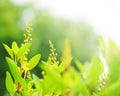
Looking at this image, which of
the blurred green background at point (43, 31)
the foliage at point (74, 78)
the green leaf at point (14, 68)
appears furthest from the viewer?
the blurred green background at point (43, 31)

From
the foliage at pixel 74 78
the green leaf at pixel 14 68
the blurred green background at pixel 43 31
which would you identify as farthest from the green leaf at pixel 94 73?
the blurred green background at pixel 43 31

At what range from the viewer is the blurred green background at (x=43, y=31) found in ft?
71.8

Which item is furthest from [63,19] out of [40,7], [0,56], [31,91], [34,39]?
[31,91]

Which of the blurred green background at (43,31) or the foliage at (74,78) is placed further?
the blurred green background at (43,31)

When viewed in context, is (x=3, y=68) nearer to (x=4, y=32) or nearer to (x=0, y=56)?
(x=0, y=56)

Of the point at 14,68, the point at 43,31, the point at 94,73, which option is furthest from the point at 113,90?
the point at 43,31

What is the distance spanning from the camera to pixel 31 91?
148 centimetres

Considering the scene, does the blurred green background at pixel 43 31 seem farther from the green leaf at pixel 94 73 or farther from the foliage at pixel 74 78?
the green leaf at pixel 94 73

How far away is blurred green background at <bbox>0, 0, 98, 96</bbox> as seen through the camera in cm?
2189

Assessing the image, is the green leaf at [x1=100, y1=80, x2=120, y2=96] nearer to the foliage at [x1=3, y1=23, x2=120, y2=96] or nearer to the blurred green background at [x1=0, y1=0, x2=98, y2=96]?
the foliage at [x1=3, y1=23, x2=120, y2=96]

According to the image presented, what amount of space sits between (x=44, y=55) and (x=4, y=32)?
89.9 inches

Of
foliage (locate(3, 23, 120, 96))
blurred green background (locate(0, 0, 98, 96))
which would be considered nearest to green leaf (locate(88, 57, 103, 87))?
foliage (locate(3, 23, 120, 96))

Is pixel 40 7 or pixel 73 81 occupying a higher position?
pixel 40 7

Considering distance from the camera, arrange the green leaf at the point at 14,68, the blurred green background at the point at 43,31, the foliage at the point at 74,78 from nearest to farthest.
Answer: the foliage at the point at 74,78
the green leaf at the point at 14,68
the blurred green background at the point at 43,31
